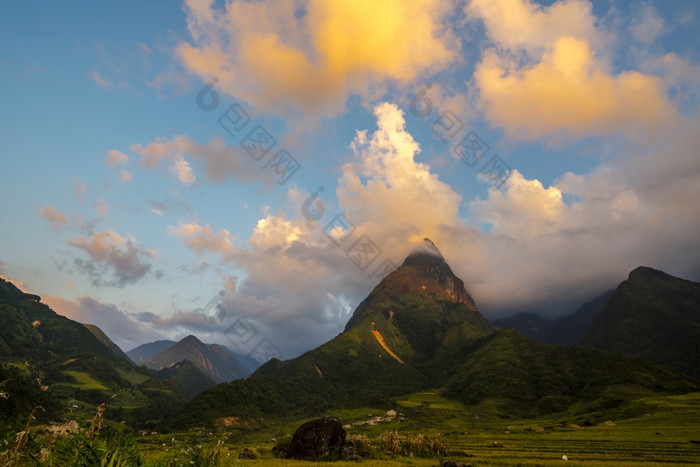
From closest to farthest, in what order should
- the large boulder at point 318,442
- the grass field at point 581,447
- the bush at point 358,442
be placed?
the grass field at point 581,447 → the large boulder at point 318,442 → the bush at point 358,442

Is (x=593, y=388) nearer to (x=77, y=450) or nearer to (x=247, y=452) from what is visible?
(x=247, y=452)

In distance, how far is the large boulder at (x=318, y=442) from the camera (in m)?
57.3

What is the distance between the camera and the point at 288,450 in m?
60.0

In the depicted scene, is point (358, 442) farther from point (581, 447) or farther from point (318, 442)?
point (581, 447)

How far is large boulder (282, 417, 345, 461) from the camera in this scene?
57312 millimetres

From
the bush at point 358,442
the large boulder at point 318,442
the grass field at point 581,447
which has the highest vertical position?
the large boulder at point 318,442

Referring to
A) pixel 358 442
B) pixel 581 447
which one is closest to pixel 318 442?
pixel 358 442

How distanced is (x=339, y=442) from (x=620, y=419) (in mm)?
100628

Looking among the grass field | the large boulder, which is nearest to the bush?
the large boulder

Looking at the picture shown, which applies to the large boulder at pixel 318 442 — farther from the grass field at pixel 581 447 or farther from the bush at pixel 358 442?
the grass field at pixel 581 447

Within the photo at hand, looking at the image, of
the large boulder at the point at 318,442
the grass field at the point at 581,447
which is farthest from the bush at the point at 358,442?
the grass field at the point at 581,447

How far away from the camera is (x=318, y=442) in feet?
192

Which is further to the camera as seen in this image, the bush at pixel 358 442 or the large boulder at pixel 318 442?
the bush at pixel 358 442

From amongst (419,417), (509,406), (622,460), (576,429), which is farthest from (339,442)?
(509,406)
